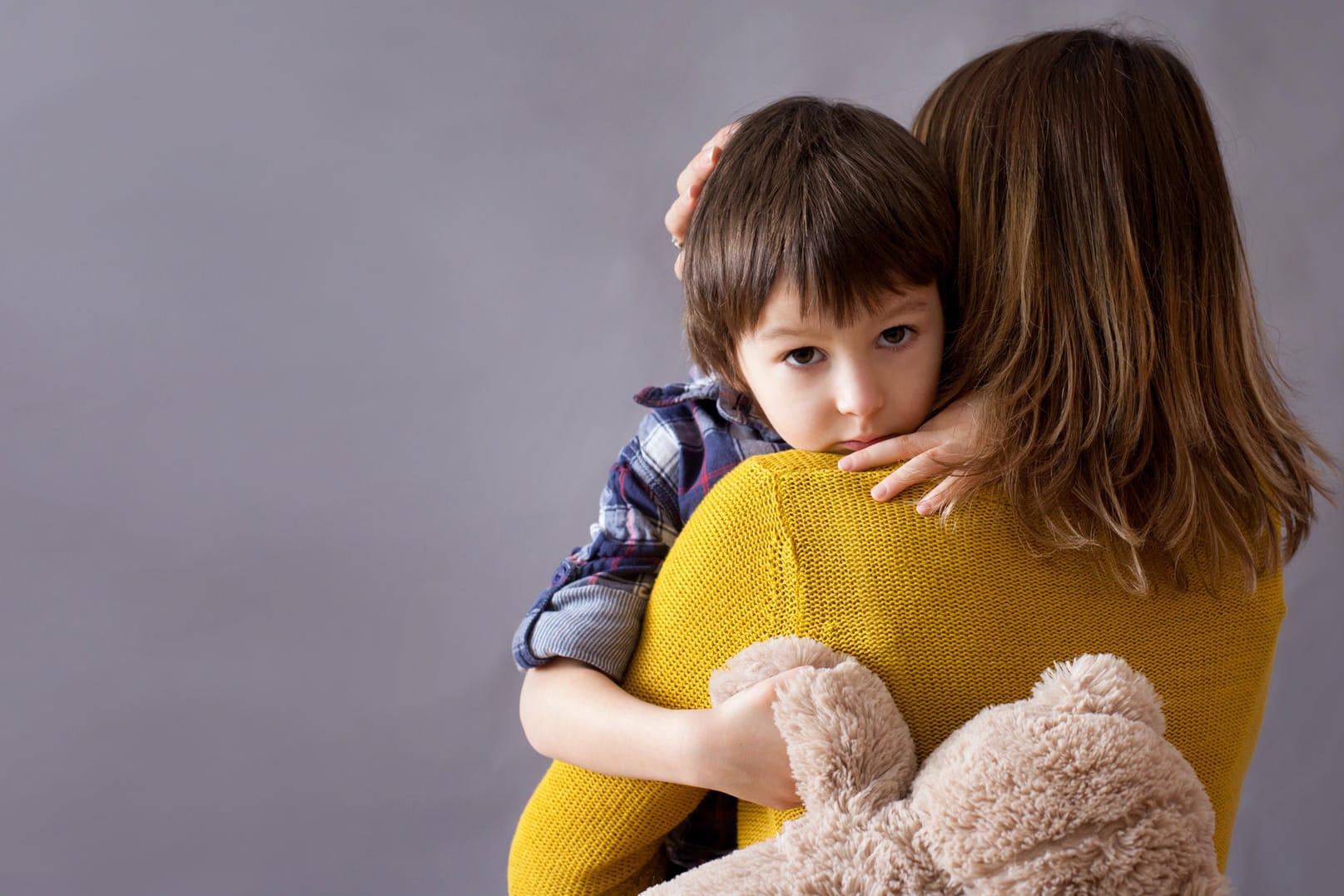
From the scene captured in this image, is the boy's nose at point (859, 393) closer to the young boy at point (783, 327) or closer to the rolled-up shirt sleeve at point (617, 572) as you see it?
the young boy at point (783, 327)

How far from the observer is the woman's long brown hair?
2.97 feet

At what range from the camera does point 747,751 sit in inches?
31.4

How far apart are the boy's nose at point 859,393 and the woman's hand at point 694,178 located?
0.22 meters

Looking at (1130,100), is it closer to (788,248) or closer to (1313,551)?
(788,248)

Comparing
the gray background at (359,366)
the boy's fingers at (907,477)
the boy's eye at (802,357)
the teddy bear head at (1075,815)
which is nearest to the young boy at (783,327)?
the boy's eye at (802,357)

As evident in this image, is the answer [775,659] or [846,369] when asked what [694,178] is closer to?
[846,369]

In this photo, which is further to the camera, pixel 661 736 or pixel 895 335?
pixel 895 335

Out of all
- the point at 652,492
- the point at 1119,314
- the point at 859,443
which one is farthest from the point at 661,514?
the point at 1119,314

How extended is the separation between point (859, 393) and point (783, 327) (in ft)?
0.28

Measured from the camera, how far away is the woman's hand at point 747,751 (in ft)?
2.57

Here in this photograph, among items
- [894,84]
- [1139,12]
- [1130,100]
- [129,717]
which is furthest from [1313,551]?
[129,717]

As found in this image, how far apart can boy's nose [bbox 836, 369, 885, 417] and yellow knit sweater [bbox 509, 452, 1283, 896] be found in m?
0.08

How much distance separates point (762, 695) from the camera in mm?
771

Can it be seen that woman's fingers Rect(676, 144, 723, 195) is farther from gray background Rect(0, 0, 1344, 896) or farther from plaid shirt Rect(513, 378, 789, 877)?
gray background Rect(0, 0, 1344, 896)
